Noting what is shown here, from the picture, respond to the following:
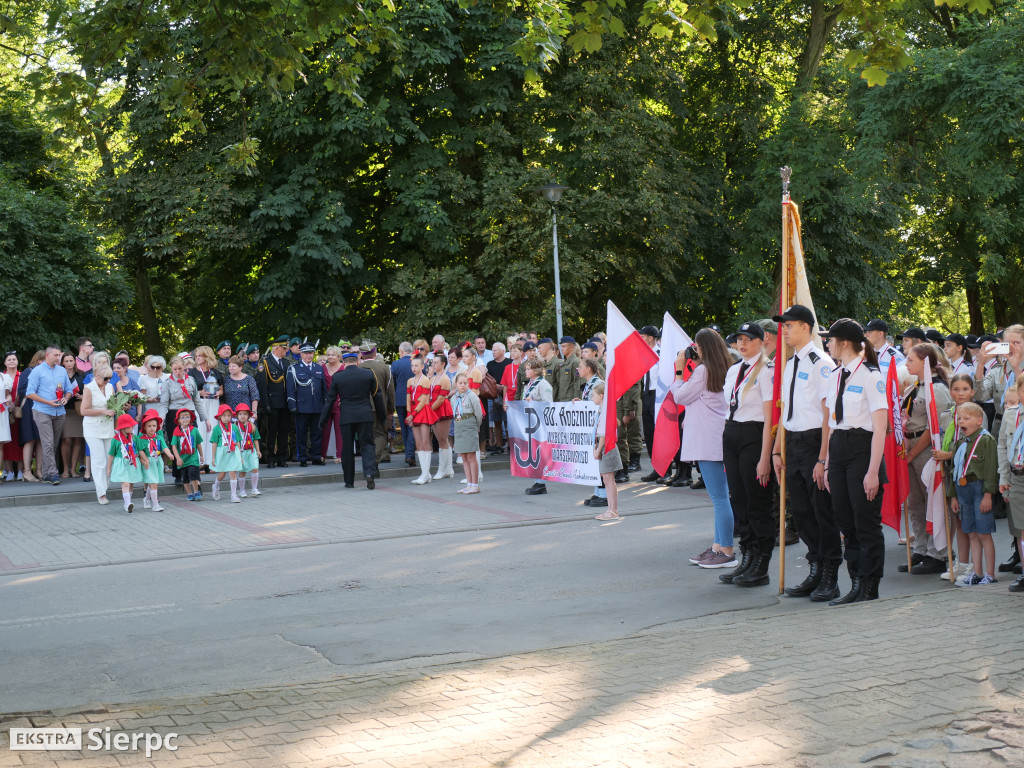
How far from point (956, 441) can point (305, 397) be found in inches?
509

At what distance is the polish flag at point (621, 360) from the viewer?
37.9 ft

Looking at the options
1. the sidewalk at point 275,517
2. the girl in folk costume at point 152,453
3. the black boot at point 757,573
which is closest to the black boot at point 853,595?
the black boot at point 757,573

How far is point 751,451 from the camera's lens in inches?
346

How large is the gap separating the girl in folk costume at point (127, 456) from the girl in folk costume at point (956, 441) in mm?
10045

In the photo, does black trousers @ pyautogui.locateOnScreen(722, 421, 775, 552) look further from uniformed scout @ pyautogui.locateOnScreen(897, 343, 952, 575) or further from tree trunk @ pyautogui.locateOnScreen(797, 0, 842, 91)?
tree trunk @ pyautogui.locateOnScreen(797, 0, 842, 91)

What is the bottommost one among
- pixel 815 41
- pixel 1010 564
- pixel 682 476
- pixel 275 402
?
pixel 1010 564

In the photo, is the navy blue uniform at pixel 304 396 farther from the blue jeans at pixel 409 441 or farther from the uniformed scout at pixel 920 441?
the uniformed scout at pixel 920 441

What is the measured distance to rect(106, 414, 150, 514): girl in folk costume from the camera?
14188mm

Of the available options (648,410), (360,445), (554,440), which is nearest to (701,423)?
(554,440)

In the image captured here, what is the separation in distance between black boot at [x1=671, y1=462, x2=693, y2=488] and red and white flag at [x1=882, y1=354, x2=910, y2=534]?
650 centimetres

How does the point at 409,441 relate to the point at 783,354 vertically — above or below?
below

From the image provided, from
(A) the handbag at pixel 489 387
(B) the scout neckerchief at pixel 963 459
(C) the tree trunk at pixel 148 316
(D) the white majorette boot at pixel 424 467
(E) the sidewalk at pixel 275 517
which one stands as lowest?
(E) the sidewalk at pixel 275 517

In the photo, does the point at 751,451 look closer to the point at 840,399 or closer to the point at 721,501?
the point at 721,501

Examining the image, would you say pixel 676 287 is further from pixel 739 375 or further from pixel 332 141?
pixel 739 375
